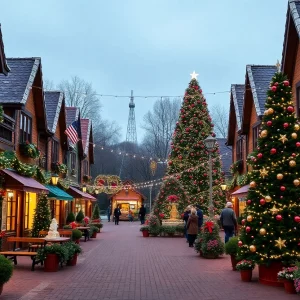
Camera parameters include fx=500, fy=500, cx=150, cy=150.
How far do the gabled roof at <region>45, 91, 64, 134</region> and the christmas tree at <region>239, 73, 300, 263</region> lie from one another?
666 inches

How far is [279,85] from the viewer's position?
12.4 m

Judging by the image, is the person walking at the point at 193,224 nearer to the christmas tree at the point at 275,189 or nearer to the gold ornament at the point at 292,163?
the christmas tree at the point at 275,189

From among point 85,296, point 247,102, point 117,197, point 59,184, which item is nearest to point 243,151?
point 247,102

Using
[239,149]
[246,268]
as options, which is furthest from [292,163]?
[239,149]

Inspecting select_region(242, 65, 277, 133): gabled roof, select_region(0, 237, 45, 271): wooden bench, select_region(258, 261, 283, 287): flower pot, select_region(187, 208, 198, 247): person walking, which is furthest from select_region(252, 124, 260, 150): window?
select_region(258, 261, 283, 287): flower pot

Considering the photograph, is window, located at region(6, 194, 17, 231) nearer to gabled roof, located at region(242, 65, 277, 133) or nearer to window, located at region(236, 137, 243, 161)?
gabled roof, located at region(242, 65, 277, 133)

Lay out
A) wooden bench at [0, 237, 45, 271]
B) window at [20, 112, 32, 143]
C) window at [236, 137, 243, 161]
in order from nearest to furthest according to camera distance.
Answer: wooden bench at [0, 237, 45, 271], window at [20, 112, 32, 143], window at [236, 137, 243, 161]

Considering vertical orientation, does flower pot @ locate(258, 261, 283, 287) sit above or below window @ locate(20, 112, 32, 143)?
below

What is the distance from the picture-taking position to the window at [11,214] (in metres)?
20.5

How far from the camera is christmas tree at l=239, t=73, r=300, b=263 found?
11.5 m

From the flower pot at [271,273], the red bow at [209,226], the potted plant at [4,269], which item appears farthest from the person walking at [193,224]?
the potted plant at [4,269]

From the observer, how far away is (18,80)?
21953mm

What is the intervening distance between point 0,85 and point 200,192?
55.3ft

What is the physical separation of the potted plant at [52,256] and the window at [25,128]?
880cm
